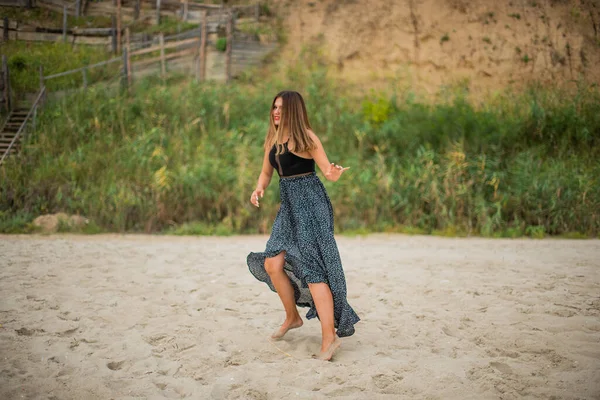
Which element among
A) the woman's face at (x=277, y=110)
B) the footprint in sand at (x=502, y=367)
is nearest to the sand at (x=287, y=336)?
the footprint in sand at (x=502, y=367)

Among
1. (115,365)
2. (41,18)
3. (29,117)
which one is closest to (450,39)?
(41,18)

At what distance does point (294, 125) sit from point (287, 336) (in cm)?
154

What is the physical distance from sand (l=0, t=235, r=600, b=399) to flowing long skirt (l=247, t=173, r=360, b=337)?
407mm

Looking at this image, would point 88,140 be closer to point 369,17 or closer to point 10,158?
point 10,158

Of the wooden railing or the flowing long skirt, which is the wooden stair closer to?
the wooden railing

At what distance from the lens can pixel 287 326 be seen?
3.78 metres

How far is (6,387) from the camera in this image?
9.84ft

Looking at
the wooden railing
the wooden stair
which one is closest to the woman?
the wooden railing

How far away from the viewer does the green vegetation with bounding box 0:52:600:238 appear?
9.35 meters

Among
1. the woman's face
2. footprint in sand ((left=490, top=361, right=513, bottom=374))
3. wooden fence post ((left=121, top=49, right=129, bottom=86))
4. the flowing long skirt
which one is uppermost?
wooden fence post ((left=121, top=49, right=129, bottom=86))

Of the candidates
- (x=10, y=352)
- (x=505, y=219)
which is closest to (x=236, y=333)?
(x=10, y=352)

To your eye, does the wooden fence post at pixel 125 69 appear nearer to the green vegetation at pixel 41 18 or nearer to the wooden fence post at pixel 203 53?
the green vegetation at pixel 41 18

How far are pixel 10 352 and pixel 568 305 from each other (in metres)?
4.06

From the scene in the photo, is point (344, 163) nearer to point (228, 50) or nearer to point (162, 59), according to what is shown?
point (228, 50)
